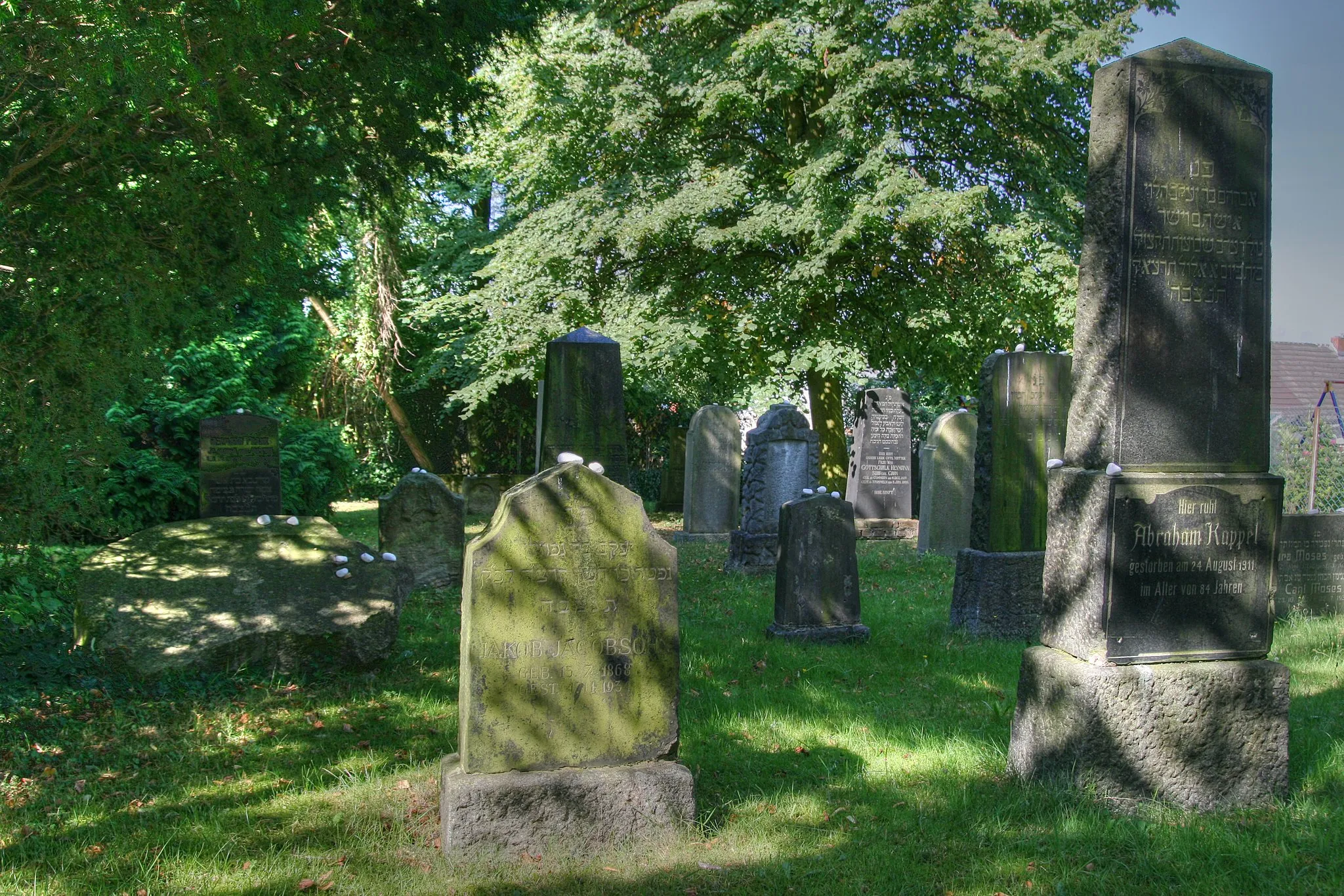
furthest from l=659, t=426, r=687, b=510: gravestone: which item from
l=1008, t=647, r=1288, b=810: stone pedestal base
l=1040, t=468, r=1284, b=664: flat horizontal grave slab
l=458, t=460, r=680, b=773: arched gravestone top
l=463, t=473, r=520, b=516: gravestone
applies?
l=458, t=460, r=680, b=773: arched gravestone top

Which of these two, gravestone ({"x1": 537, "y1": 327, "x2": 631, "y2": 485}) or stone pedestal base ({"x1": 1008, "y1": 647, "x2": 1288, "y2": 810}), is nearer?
stone pedestal base ({"x1": 1008, "y1": 647, "x2": 1288, "y2": 810})

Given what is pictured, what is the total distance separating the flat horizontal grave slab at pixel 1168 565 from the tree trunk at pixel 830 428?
42.2ft

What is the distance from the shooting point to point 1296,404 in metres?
22.2

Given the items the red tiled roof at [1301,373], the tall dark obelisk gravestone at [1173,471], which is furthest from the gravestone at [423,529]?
the red tiled roof at [1301,373]

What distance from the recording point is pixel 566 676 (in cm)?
400

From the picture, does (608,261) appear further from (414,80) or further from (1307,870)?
(1307,870)

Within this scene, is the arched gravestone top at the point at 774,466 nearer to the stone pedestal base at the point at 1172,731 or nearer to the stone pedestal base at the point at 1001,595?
the stone pedestal base at the point at 1001,595

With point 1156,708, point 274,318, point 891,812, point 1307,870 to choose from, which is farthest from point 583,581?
point 274,318

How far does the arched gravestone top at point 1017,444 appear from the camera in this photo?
8.23 metres

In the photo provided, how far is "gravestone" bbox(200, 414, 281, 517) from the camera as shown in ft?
35.9

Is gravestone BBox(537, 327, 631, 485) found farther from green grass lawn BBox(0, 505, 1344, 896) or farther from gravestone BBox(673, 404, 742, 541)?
gravestone BBox(673, 404, 742, 541)

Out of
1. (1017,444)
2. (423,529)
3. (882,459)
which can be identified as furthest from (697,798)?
(882,459)

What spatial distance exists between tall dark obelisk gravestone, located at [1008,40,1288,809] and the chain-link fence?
860 cm

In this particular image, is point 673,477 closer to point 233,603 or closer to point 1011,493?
point 1011,493
